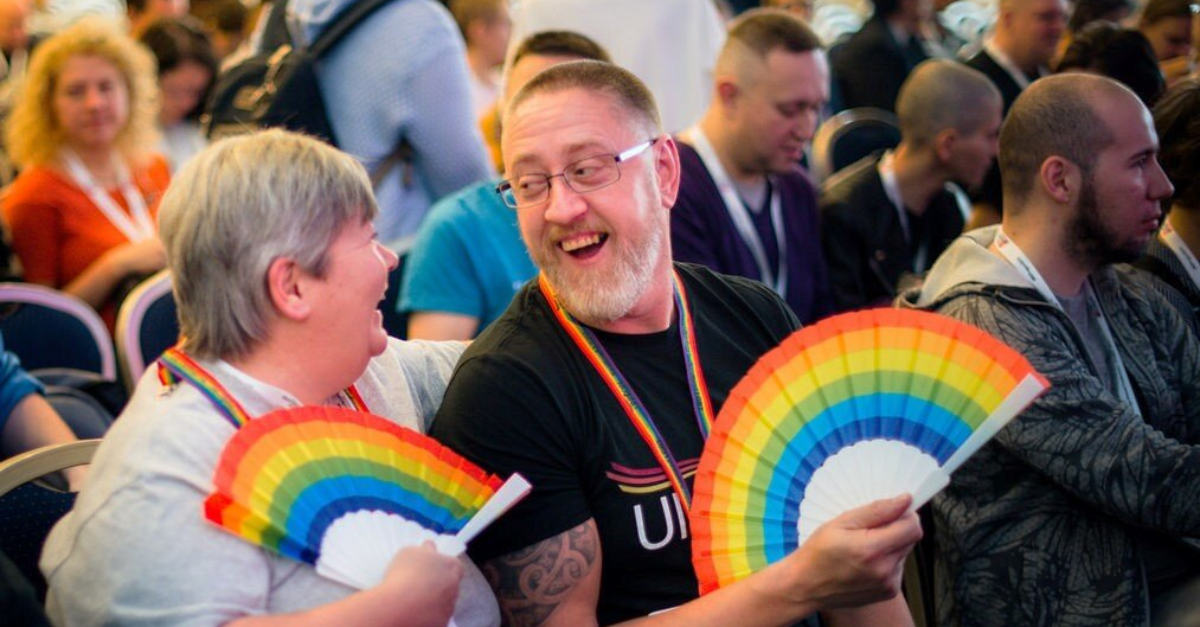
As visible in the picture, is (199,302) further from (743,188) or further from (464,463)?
(743,188)

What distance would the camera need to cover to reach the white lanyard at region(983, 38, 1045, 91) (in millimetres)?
5426

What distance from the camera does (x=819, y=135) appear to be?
17.7 ft

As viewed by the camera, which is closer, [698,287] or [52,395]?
[698,287]

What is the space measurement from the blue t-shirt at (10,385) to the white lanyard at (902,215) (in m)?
2.70

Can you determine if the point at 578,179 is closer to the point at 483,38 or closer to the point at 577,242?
the point at 577,242

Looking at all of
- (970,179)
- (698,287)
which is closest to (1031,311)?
(698,287)

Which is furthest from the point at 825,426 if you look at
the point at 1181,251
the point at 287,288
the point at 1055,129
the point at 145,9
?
the point at 145,9

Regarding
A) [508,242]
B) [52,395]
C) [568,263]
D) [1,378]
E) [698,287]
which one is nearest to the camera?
[568,263]

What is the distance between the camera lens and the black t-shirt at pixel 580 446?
195 cm

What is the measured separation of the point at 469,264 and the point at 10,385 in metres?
1.13

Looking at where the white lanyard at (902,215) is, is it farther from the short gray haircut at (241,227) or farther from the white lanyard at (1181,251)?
the short gray haircut at (241,227)

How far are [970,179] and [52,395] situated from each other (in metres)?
3.04

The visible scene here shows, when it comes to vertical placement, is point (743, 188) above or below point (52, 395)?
above

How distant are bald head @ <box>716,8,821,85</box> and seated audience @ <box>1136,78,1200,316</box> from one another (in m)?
1.20
